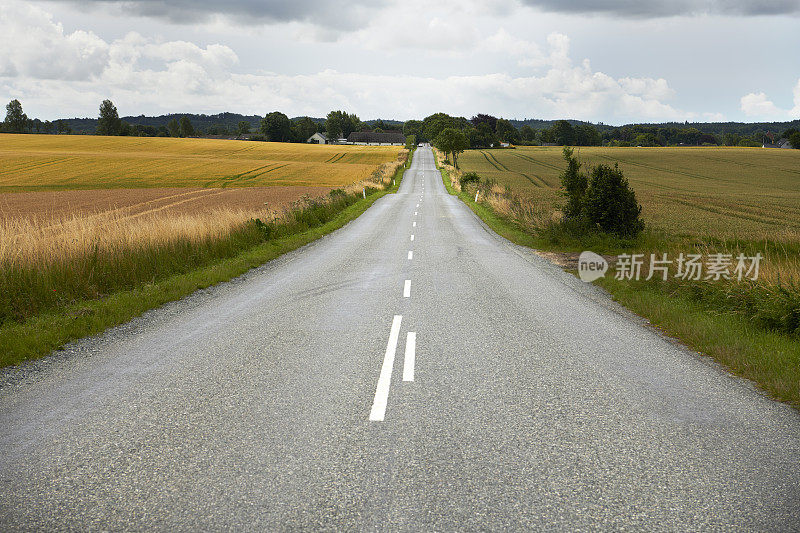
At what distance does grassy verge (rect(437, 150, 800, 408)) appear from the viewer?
592cm

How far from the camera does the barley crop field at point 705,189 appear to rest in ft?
75.6

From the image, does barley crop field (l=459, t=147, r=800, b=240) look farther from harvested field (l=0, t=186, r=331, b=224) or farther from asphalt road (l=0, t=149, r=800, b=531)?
harvested field (l=0, t=186, r=331, b=224)

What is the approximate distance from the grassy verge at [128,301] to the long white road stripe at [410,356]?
4.87 m

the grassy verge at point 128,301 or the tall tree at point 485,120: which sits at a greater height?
the tall tree at point 485,120

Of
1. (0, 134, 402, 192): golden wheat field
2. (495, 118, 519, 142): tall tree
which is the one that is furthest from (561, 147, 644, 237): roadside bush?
(495, 118, 519, 142): tall tree

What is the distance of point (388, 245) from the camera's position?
1797 cm

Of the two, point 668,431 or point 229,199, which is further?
point 229,199

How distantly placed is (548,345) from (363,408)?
10.8ft

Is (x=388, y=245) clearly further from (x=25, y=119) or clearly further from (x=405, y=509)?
(x=25, y=119)

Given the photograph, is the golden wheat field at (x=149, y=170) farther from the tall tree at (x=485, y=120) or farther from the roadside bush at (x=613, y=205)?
the tall tree at (x=485, y=120)

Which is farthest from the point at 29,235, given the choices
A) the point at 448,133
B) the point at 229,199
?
the point at 448,133

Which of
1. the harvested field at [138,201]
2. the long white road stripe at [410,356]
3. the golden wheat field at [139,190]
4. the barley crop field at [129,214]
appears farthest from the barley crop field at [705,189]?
the harvested field at [138,201]

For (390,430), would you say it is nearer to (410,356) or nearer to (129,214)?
(410,356)

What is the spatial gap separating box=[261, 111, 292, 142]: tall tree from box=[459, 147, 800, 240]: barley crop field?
85643mm
